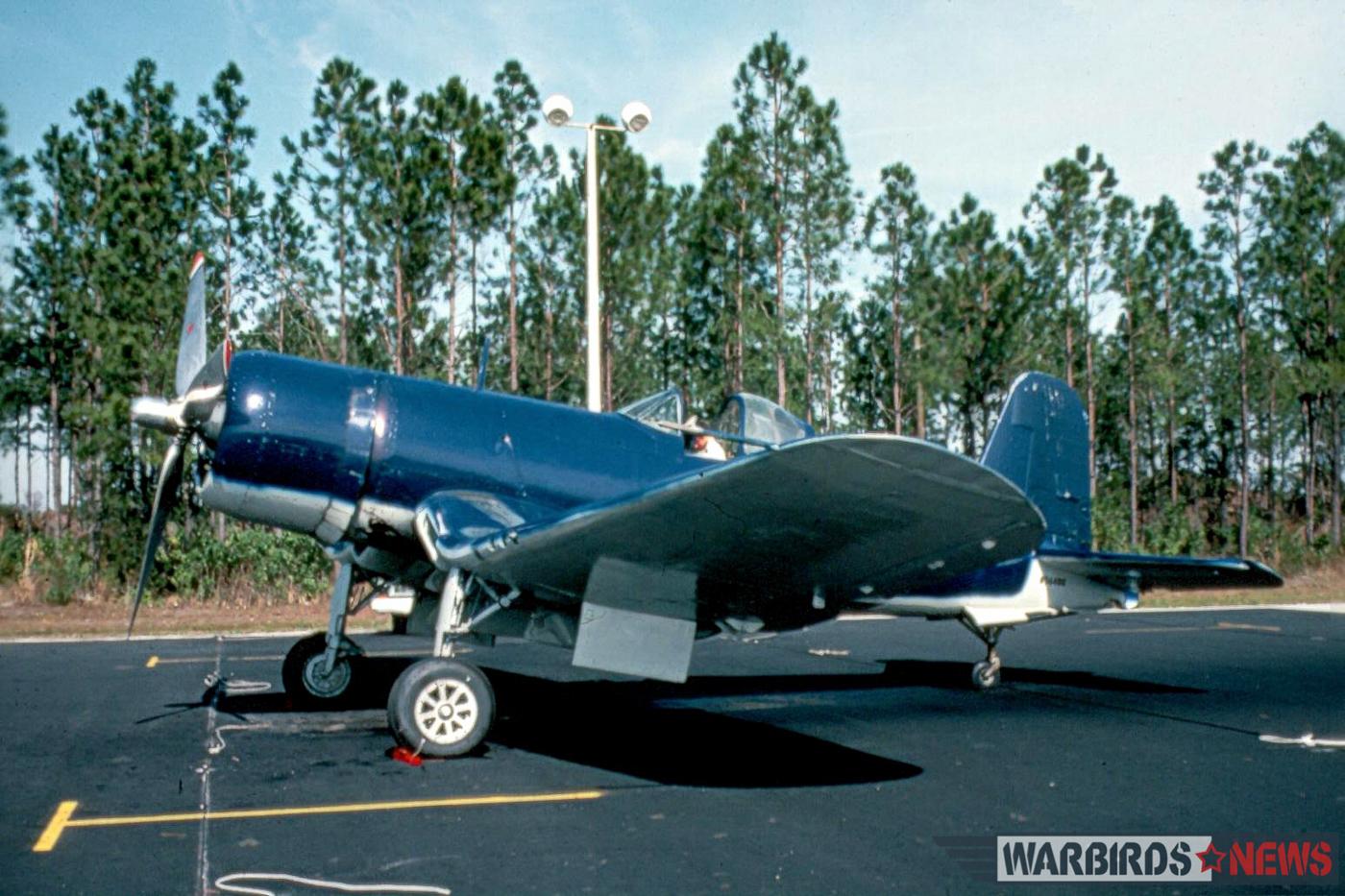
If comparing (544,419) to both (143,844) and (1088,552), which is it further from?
(1088,552)

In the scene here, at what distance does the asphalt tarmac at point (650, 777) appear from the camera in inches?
154

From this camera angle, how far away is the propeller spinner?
6285mm

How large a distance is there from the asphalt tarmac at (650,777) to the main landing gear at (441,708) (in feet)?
0.53

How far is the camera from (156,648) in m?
11.7

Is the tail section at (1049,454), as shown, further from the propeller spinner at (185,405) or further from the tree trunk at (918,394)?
the tree trunk at (918,394)

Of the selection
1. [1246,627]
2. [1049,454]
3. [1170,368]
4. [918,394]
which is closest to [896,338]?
[918,394]

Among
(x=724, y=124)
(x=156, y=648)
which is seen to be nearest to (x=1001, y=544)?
(x=156, y=648)

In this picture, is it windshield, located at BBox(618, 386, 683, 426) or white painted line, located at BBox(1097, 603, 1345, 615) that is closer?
windshield, located at BBox(618, 386, 683, 426)

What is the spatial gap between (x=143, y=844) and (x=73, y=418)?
74.2ft

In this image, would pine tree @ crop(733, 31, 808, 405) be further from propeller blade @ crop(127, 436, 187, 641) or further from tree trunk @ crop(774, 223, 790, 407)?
propeller blade @ crop(127, 436, 187, 641)

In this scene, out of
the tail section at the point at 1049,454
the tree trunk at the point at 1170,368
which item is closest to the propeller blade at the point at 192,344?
the tail section at the point at 1049,454

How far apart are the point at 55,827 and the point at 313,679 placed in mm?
3193

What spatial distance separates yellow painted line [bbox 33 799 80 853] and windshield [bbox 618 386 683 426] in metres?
3.92

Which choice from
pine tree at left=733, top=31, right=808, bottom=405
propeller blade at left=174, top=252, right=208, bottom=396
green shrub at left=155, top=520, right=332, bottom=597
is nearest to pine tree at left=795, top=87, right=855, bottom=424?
pine tree at left=733, top=31, right=808, bottom=405
